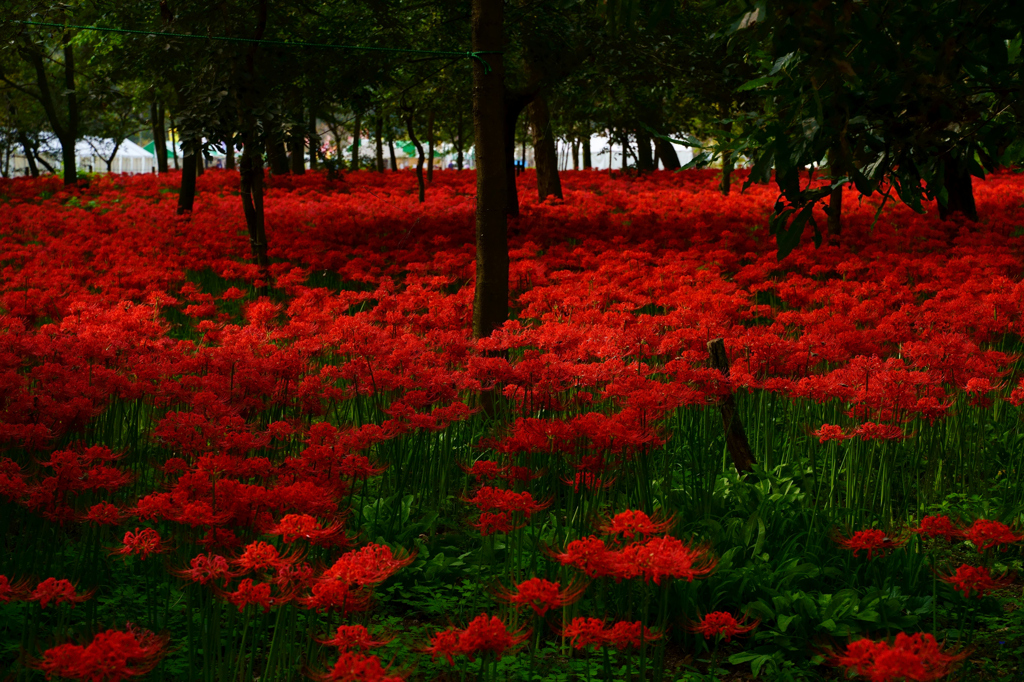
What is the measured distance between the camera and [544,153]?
1989 centimetres

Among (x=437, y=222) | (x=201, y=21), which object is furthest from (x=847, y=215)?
(x=201, y=21)

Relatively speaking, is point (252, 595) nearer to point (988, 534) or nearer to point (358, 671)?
point (358, 671)

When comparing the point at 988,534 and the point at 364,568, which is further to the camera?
the point at 988,534

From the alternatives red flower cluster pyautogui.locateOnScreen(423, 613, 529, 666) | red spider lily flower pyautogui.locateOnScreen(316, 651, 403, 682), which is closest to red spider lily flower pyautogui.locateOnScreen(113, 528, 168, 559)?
red spider lily flower pyautogui.locateOnScreen(316, 651, 403, 682)

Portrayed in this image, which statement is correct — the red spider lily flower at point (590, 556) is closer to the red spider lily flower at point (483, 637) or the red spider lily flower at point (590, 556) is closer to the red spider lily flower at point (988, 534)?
the red spider lily flower at point (483, 637)

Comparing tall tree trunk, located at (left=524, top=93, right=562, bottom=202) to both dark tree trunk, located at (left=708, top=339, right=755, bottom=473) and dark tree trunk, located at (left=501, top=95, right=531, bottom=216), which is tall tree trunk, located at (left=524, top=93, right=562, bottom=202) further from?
dark tree trunk, located at (left=708, top=339, right=755, bottom=473)

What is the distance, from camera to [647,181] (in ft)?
81.1

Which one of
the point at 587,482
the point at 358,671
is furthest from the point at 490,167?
the point at 358,671

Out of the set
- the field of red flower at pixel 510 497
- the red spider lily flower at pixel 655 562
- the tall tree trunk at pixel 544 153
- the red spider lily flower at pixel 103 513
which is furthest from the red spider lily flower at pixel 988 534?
the tall tree trunk at pixel 544 153

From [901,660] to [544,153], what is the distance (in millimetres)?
18263

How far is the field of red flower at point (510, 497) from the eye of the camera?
9.76 ft

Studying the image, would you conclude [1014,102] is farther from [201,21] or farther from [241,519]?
[201,21]

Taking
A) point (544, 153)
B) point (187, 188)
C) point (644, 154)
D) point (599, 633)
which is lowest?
point (599, 633)

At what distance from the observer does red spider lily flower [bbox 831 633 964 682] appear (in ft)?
7.40
